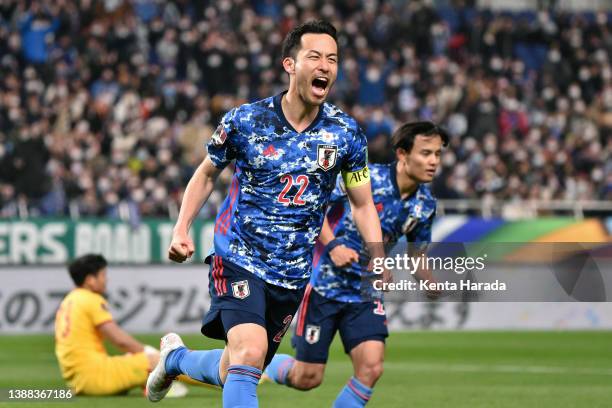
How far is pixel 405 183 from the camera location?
26.6ft

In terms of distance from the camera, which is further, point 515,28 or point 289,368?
point 515,28

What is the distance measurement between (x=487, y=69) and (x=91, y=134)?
33.5 feet

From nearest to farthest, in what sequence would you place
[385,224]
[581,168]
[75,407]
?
[385,224], [75,407], [581,168]

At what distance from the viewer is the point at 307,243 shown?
627 cm

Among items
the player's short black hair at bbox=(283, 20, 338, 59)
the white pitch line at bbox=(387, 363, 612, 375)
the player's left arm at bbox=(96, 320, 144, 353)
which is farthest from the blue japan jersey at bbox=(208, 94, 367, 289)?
the white pitch line at bbox=(387, 363, 612, 375)

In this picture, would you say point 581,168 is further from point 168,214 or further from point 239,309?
point 239,309

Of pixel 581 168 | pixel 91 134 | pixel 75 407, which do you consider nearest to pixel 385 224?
pixel 75 407

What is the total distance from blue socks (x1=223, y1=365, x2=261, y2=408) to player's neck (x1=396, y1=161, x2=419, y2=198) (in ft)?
8.12

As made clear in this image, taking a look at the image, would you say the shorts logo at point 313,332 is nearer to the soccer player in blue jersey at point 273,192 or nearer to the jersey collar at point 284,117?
the soccer player in blue jersey at point 273,192

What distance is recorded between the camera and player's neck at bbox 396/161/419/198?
809 centimetres

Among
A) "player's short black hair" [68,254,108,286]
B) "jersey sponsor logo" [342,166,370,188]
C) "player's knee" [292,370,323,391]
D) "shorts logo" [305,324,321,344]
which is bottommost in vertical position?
"player's knee" [292,370,323,391]

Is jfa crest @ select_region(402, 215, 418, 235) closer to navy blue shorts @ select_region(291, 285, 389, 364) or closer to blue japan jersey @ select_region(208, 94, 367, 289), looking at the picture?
navy blue shorts @ select_region(291, 285, 389, 364)

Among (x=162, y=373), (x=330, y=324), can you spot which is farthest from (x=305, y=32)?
(x=330, y=324)

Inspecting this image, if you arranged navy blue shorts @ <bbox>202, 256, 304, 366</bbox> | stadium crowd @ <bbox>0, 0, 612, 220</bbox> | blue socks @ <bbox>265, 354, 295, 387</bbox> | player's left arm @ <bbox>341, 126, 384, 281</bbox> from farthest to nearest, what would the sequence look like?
stadium crowd @ <bbox>0, 0, 612, 220</bbox> < blue socks @ <bbox>265, 354, 295, 387</bbox> < player's left arm @ <bbox>341, 126, 384, 281</bbox> < navy blue shorts @ <bbox>202, 256, 304, 366</bbox>
